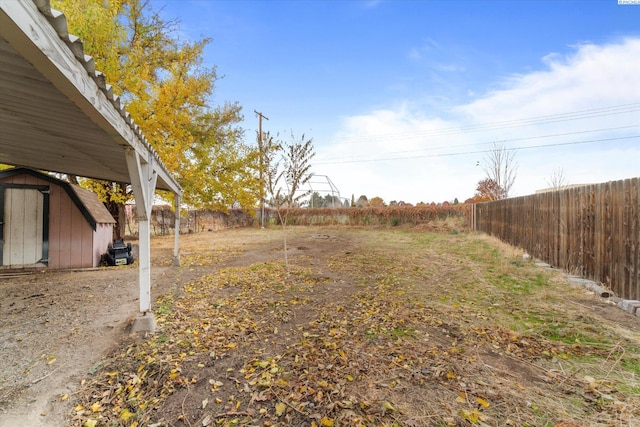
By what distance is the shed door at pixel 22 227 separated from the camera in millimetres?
6254

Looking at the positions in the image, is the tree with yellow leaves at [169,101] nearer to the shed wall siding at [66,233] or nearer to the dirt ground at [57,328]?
the shed wall siding at [66,233]

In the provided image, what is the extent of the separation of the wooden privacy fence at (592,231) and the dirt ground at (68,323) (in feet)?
2.04

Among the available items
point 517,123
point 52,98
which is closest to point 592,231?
point 52,98

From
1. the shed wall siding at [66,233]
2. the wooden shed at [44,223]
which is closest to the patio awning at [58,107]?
the wooden shed at [44,223]

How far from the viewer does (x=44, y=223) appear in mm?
6605

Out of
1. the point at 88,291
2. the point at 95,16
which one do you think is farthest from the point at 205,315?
the point at 95,16

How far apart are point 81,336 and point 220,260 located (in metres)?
4.86

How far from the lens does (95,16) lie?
792 centimetres

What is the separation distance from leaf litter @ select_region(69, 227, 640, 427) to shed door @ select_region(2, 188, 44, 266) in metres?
4.70

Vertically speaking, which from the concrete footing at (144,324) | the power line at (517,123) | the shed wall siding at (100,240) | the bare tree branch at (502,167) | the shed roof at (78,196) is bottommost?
the concrete footing at (144,324)

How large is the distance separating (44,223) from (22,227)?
0.36 meters

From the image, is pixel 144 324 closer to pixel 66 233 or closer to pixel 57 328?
pixel 57 328

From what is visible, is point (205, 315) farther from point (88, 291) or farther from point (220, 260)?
point (220, 260)

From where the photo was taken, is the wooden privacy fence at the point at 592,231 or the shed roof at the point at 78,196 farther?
the shed roof at the point at 78,196
